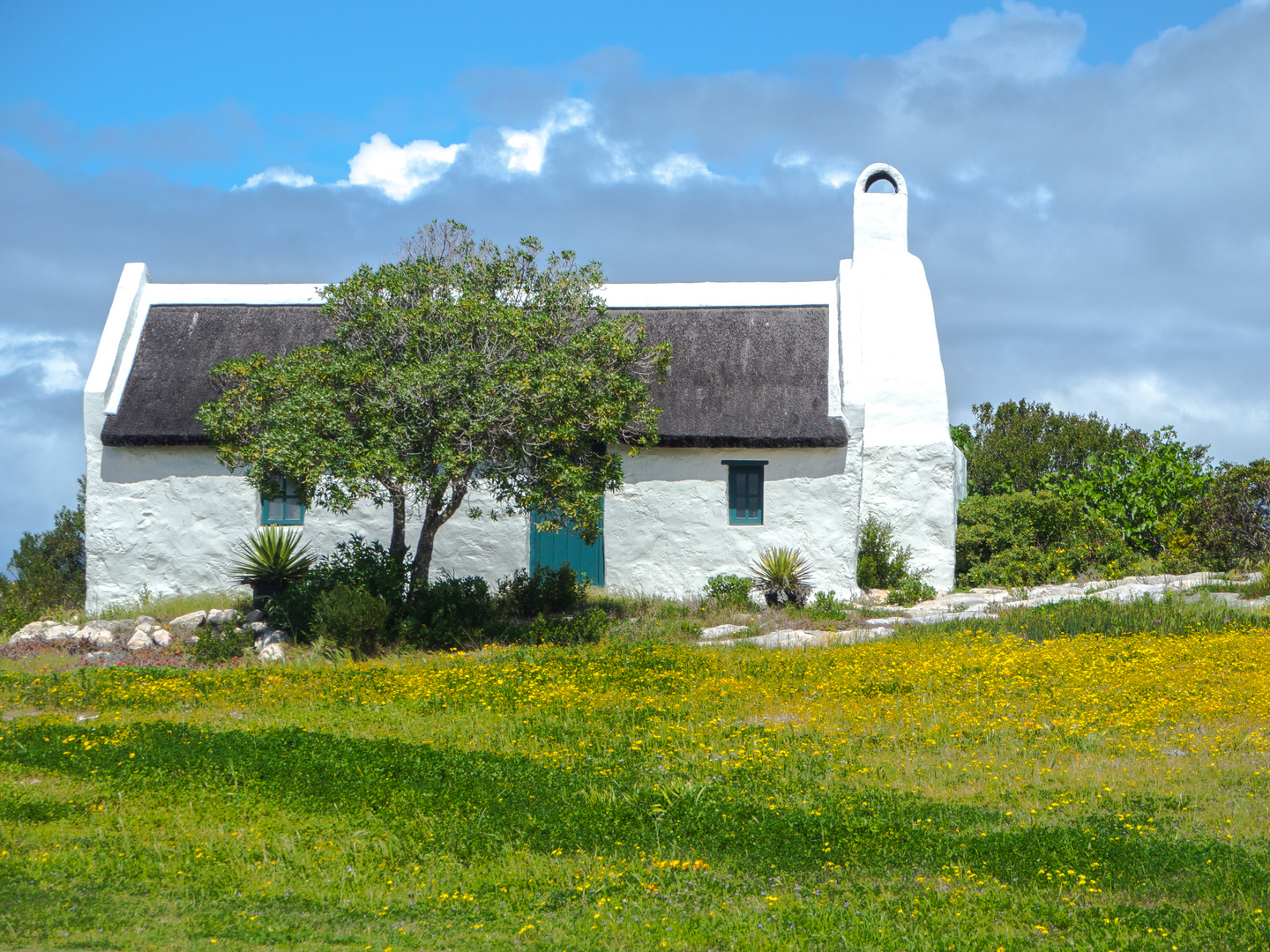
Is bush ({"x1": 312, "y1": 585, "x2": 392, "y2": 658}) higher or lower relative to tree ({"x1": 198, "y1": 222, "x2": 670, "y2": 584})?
lower

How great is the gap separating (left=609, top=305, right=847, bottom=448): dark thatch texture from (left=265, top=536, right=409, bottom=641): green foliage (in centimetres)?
583

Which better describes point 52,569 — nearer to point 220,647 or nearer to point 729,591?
point 220,647

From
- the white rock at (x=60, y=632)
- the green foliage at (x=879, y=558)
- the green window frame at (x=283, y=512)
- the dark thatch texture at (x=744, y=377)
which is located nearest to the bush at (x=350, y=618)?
the white rock at (x=60, y=632)

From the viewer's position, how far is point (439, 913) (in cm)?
607

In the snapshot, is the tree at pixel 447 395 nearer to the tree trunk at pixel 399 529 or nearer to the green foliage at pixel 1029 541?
the tree trunk at pixel 399 529

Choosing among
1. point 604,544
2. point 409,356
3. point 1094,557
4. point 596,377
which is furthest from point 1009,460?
point 409,356

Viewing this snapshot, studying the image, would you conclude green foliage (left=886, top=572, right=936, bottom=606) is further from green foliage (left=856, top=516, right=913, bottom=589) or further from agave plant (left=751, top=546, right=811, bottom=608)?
agave plant (left=751, top=546, right=811, bottom=608)

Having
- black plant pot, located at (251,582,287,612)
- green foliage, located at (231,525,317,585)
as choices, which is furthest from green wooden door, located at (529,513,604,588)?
black plant pot, located at (251,582,287,612)

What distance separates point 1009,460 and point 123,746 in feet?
88.5

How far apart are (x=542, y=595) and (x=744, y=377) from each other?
20.0ft

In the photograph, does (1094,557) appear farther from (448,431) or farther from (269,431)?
(269,431)

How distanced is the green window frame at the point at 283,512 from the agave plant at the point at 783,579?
869cm

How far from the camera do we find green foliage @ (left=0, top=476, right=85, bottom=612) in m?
20.9

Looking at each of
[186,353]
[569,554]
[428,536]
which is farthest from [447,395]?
[186,353]
